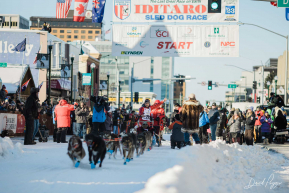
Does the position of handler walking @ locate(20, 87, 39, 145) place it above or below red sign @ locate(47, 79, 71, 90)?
below

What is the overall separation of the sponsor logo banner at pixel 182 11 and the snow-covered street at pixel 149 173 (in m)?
14.6

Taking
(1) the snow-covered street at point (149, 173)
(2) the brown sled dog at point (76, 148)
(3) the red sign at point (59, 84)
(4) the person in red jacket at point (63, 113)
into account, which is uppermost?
(3) the red sign at point (59, 84)

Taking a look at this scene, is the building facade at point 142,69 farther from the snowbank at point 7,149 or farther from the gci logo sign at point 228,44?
the snowbank at point 7,149

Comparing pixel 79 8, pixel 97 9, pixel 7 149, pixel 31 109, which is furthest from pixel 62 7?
pixel 7 149

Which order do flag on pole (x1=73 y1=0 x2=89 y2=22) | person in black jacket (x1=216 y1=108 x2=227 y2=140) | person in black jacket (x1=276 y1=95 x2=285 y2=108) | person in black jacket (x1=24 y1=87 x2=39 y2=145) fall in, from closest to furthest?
person in black jacket (x1=24 y1=87 x2=39 y2=145) → person in black jacket (x1=216 y1=108 x2=227 y2=140) → person in black jacket (x1=276 y1=95 x2=285 y2=108) → flag on pole (x1=73 y1=0 x2=89 y2=22)

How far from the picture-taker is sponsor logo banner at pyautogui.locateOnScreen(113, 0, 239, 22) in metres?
25.8

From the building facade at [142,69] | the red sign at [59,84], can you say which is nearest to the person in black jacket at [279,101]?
the red sign at [59,84]

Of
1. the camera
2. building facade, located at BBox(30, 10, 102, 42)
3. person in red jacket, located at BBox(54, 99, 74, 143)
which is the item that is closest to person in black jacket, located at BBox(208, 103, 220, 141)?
person in red jacket, located at BBox(54, 99, 74, 143)

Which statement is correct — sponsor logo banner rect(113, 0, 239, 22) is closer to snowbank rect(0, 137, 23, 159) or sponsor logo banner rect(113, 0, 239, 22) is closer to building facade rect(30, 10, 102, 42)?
snowbank rect(0, 137, 23, 159)

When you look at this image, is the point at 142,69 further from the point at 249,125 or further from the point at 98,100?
the point at 98,100

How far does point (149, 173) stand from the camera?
29.0ft

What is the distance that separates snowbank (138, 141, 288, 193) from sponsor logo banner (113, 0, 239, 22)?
12.7 metres

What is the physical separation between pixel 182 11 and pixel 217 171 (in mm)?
18191

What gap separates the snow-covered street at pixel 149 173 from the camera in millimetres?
5801
